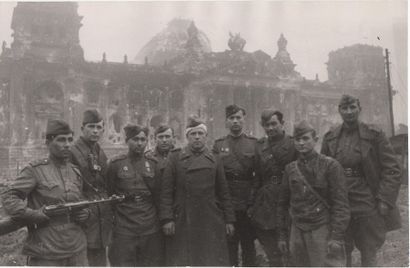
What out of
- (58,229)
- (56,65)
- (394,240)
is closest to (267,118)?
(58,229)

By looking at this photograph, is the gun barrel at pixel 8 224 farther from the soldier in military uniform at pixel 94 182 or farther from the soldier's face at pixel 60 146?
the soldier in military uniform at pixel 94 182

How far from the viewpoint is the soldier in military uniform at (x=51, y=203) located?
167 inches

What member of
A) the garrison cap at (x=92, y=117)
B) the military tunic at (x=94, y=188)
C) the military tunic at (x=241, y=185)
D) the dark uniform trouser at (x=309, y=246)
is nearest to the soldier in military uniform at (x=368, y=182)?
the dark uniform trouser at (x=309, y=246)

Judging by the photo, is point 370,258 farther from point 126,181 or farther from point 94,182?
point 94,182

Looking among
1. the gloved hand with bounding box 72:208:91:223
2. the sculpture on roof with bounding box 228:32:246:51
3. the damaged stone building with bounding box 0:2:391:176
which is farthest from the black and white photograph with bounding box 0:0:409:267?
the sculpture on roof with bounding box 228:32:246:51

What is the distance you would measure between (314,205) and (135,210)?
220cm

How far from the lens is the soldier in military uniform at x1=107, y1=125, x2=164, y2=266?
530cm

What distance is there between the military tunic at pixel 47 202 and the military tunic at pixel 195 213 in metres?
1.22

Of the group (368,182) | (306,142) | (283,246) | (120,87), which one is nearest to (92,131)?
(306,142)

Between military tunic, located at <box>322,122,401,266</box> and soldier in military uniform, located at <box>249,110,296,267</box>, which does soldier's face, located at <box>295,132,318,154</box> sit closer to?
soldier in military uniform, located at <box>249,110,296,267</box>

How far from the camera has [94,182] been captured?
541cm

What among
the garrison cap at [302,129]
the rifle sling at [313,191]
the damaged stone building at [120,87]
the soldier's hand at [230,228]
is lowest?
the soldier's hand at [230,228]

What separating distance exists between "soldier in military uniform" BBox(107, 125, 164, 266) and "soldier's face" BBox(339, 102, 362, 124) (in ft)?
8.55

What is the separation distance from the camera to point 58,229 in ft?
14.4
